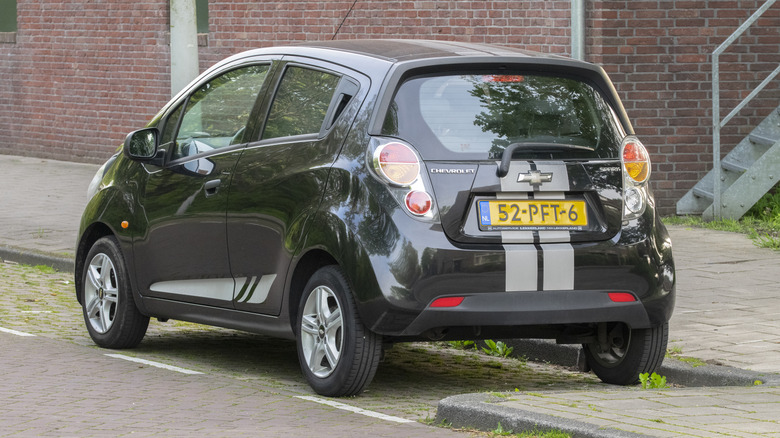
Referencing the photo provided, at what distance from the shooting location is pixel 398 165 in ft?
21.1

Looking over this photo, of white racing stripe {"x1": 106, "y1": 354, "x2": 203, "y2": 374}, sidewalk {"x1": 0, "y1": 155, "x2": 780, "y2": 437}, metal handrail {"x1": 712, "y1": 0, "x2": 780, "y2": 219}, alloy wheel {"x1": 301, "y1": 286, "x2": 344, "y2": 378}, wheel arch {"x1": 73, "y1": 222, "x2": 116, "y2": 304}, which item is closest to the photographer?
sidewalk {"x1": 0, "y1": 155, "x2": 780, "y2": 437}

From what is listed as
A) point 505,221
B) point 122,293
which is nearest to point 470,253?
point 505,221

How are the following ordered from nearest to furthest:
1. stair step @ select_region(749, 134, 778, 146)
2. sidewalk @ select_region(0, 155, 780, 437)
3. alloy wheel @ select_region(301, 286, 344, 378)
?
sidewalk @ select_region(0, 155, 780, 437) < alloy wheel @ select_region(301, 286, 344, 378) < stair step @ select_region(749, 134, 778, 146)

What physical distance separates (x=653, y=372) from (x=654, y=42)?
7.16 m

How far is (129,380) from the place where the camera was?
7301 mm

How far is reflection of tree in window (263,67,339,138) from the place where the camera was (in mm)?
7035

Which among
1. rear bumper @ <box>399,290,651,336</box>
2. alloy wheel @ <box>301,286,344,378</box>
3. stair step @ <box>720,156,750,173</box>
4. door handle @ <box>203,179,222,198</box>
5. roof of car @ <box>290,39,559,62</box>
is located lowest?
alloy wheel @ <box>301,286,344,378</box>

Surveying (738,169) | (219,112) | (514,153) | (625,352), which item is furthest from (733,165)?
(514,153)

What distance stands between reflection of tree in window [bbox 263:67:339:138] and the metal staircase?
637 centimetres

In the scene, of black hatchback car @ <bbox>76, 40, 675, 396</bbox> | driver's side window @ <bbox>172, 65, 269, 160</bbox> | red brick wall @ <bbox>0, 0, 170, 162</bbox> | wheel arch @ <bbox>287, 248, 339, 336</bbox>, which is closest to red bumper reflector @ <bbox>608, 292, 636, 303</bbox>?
black hatchback car @ <bbox>76, 40, 675, 396</bbox>

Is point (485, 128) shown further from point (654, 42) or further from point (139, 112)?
point (139, 112)

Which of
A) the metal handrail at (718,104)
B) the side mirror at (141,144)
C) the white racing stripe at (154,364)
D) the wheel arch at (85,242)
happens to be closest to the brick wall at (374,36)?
the metal handrail at (718,104)

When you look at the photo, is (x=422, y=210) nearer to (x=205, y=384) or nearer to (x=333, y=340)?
(x=333, y=340)

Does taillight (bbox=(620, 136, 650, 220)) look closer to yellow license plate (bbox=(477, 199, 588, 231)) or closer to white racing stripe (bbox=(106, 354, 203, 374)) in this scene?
yellow license plate (bbox=(477, 199, 588, 231))
